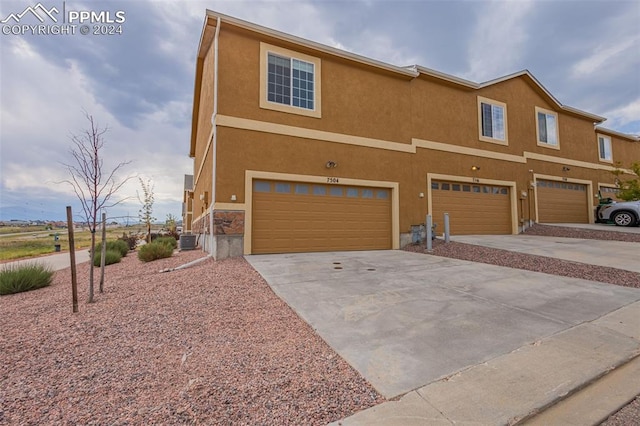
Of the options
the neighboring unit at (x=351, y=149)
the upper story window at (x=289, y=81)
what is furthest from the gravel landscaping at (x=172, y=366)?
the upper story window at (x=289, y=81)

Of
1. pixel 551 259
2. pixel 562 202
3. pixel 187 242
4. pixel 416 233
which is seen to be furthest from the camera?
pixel 562 202

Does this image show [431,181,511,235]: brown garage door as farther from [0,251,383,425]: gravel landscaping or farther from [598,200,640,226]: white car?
[0,251,383,425]: gravel landscaping

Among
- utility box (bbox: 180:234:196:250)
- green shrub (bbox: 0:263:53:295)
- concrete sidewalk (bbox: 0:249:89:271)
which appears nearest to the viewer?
green shrub (bbox: 0:263:53:295)

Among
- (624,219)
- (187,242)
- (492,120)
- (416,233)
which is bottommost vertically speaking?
(187,242)

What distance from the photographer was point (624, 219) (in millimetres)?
13414

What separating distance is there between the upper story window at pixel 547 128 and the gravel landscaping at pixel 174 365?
17208 mm

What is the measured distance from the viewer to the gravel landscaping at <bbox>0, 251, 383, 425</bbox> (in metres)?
2.01

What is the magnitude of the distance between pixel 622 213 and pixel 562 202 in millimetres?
2385

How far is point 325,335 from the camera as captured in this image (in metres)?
3.25

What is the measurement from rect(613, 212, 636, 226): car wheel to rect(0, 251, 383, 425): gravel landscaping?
58.0ft

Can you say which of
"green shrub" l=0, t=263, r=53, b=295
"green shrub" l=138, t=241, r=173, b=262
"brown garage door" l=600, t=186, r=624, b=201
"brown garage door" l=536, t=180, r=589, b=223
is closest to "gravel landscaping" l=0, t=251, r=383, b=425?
"green shrub" l=0, t=263, r=53, b=295

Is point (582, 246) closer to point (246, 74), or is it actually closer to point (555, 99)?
point (555, 99)

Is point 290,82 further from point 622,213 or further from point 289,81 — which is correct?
point 622,213

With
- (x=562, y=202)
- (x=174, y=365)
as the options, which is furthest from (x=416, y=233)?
(x=562, y=202)
